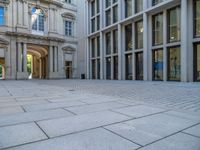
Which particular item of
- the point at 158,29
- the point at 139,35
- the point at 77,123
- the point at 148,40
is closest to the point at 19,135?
the point at 77,123

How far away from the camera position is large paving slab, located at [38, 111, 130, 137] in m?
2.80

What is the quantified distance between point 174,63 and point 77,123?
594 inches

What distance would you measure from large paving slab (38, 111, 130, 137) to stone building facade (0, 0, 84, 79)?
2776 centimetres

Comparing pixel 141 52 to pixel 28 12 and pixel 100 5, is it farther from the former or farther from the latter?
pixel 28 12

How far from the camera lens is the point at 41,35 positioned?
102ft

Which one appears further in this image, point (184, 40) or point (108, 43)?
point (108, 43)

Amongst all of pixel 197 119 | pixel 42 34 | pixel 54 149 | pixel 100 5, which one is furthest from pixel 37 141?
pixel 42 34

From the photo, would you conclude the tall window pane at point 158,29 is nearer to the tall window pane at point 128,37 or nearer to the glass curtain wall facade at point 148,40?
the glass curtain wall facade at point 148,40

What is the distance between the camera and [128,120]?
3404 mm

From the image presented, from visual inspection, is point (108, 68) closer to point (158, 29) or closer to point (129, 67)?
point (129, 67)

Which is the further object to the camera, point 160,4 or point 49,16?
point 49,16

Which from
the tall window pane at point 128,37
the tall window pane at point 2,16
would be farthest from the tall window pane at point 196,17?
the tall window pane at point 2,16

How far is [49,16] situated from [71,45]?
21.6 feet

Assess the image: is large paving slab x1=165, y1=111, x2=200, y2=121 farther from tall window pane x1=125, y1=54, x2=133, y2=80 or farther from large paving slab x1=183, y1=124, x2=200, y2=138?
tall window pane x1=125, y1=54, x2=133, y2=80
